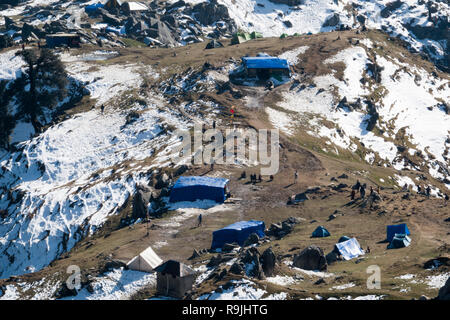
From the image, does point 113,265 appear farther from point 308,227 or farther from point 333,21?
point 333,21

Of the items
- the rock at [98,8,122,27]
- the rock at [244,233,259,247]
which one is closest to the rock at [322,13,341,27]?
the rock at [98,8,122,27]

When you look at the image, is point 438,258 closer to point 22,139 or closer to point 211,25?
point 22,139

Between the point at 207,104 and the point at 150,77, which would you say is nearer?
the point at 207,104

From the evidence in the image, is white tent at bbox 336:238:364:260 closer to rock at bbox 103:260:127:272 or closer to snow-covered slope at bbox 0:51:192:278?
rock at bbox 103:260:127:272

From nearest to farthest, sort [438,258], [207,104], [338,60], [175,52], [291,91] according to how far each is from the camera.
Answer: [438,258] → [207,104] → [291,91] → [338,60] → [175,52]

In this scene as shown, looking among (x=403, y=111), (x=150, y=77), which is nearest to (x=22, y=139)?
(x=150, y=77)

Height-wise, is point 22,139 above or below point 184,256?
below

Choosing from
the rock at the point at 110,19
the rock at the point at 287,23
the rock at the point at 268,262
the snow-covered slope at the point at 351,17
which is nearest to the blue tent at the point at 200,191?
the rock at the point at 268,262

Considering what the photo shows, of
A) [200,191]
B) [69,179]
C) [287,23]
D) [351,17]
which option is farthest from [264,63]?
[351,17]
